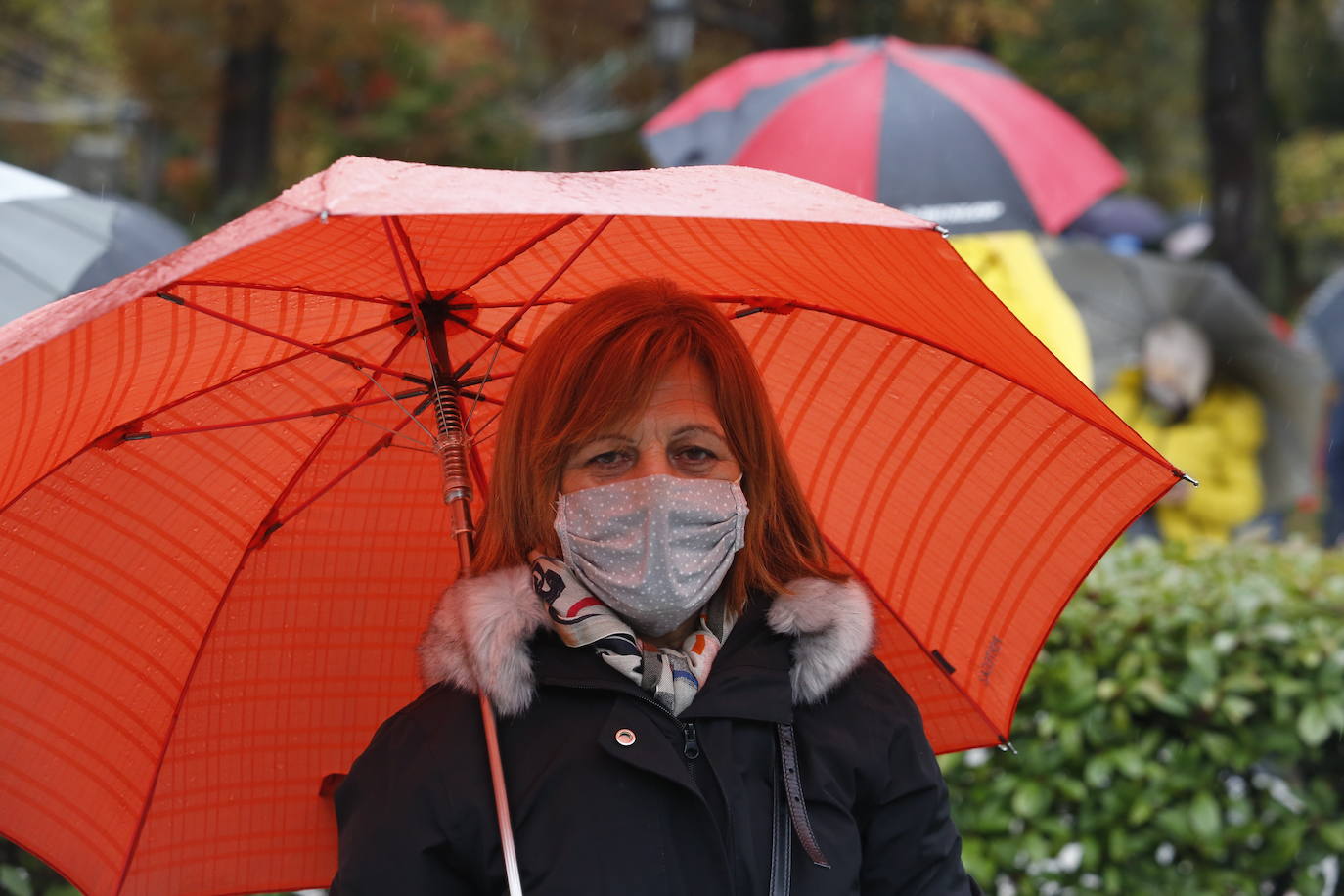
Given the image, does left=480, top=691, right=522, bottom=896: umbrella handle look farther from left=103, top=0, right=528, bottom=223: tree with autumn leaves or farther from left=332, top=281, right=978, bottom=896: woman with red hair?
left=103, top=0, right=528, bottom=223: tree with autumn leaves

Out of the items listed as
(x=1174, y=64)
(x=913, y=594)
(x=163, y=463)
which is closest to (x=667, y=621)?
(x=913, y=594)

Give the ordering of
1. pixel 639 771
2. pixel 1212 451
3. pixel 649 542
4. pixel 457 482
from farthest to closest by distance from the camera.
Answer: pixel 1212 451, pixel 457 482, pixel 649 542, pixel 639 771

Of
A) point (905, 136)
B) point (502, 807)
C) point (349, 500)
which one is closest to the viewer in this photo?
point (502, 807)

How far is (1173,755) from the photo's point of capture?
4.89 metres

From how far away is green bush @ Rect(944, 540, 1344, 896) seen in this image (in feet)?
15.8

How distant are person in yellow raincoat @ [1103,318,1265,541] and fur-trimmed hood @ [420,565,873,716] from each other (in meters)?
6.40

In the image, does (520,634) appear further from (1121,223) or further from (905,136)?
(1121,223)

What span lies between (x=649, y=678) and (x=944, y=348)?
869 mm

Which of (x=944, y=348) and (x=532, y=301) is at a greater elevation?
(x=532, y=301)

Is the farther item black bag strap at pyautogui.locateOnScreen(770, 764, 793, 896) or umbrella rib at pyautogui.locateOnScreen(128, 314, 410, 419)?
umbrella rib at pyautogui.locateOnScreen(128, 314, 410, 419)

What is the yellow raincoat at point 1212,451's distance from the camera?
8898mm

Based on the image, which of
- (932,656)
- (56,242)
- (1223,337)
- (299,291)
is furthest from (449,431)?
(1223,337)

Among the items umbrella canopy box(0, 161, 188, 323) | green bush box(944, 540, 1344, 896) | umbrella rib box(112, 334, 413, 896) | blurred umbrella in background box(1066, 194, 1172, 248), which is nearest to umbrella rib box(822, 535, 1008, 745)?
umbrella rib box(112, 334, 413, 896)

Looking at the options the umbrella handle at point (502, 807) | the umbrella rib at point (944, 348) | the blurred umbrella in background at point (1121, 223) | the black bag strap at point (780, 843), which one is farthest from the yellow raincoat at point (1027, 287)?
the blurred umbrella in background at point (1121, 223)
